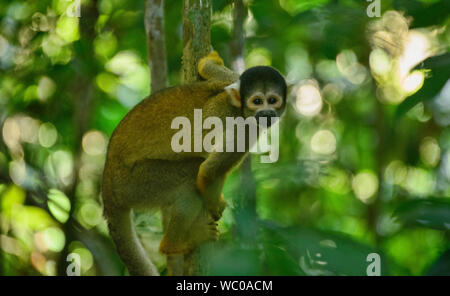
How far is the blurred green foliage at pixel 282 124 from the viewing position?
3.70m

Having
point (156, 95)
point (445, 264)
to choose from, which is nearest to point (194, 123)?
point (156, 95)

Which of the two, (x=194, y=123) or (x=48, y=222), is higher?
(x=194, y=123)

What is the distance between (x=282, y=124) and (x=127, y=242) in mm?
2844

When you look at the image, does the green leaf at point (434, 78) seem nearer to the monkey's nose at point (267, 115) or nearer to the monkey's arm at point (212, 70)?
the monkey's nose at point (267, 115)

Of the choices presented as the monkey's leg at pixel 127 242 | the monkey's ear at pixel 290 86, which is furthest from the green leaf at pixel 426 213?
the monkey's leg at pixel 127 242

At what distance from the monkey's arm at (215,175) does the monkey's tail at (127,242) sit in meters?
0.51

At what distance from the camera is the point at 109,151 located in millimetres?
2963

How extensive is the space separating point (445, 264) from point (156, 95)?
6.24ft

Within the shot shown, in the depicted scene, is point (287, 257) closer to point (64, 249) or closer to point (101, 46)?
point (64, 249)

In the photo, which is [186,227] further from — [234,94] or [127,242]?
[234,94]

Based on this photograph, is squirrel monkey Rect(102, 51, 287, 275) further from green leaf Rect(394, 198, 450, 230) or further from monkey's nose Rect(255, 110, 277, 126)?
green leaf Rect(394, 198, 450, 230)

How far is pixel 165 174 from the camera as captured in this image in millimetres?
3027
